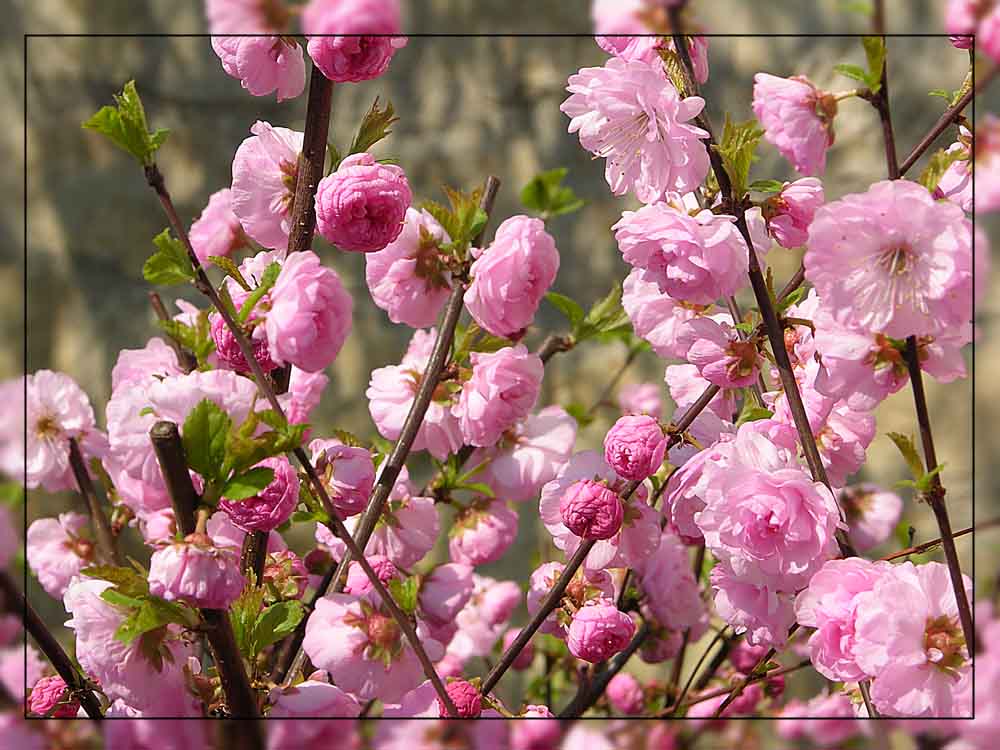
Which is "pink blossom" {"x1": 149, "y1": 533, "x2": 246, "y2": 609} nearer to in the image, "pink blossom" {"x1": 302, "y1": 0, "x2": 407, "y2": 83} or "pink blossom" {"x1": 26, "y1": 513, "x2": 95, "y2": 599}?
A: "pink blossom" {"x1": 302, "y1": 0, "x2": 407, "y2": 83}

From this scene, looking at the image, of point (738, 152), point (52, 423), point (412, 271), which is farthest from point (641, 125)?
point (52, 423)

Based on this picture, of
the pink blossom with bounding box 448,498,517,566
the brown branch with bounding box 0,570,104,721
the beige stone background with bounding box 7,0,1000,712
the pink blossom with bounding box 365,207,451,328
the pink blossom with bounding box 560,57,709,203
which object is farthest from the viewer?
the beige stone background with bounding box 7,0,1000,712

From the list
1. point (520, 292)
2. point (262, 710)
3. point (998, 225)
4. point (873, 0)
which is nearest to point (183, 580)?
point (262, 710)

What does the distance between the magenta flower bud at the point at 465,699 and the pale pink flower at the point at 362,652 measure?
0.02 m

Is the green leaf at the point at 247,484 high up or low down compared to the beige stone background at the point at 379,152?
down

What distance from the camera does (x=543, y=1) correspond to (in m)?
1.00

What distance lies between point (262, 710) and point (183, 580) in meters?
0.09

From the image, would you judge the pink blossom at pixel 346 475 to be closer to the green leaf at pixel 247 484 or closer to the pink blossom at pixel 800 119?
the green leaf at pixel 247 484

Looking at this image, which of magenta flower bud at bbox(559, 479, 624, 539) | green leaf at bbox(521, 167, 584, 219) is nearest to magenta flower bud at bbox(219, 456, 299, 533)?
magenta flower bud at bbox(559, 479, 624, 539)

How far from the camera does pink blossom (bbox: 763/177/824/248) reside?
46cm

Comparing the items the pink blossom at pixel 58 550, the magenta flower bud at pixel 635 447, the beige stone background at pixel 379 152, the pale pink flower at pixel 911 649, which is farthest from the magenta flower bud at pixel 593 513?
the beige stone background at pixel 379 152

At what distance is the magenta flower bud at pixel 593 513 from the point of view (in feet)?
1.53

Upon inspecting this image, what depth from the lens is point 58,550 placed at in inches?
25.1

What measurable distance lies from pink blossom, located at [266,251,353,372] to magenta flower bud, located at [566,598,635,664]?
19 centimetres
